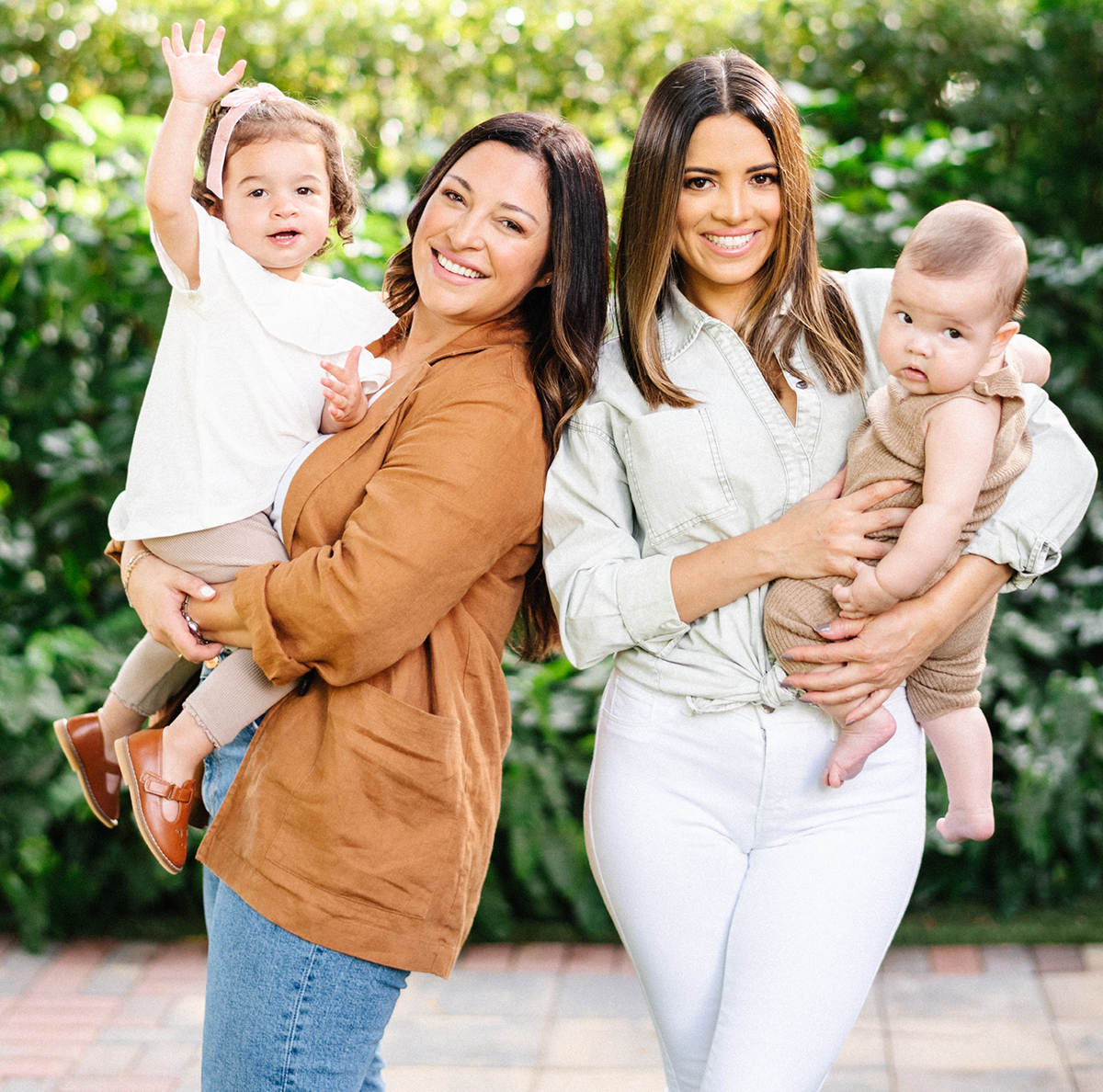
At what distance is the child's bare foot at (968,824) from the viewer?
2.02m

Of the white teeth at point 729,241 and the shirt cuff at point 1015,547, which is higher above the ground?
the white teeth at point 729,241

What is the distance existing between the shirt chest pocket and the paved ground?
1.74 m

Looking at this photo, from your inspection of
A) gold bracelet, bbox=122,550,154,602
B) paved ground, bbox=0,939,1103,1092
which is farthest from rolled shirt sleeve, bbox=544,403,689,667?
paved ground, bbox=0,939,1103,1092

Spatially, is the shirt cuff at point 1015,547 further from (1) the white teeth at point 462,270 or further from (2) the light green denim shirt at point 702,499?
(1) the white teeth at point 462,270

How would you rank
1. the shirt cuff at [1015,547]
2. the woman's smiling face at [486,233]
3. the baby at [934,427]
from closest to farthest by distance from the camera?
the baby at [934,427]
the shirt cuff at [1015,547]
the woman's smiling face at [486,233]

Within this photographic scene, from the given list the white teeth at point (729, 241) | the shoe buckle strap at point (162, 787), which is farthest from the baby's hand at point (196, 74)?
the shoe buckle strap at point (162, 787)

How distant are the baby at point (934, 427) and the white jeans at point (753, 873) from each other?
0.09 metres

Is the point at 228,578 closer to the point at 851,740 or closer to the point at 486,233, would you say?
the point at 486,233

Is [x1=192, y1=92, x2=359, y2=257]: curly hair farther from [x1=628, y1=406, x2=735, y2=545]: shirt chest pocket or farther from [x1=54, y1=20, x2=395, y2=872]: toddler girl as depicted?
[x1=628, y1=406, x2=735, y2=545]: shirt chest pocket

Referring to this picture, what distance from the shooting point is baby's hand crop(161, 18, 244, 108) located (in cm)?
178

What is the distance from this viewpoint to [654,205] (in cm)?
188

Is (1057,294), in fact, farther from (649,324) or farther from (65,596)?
(65,596)

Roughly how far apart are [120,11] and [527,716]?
3.23 meters

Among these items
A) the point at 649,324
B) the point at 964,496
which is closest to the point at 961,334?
the point at 964,496
